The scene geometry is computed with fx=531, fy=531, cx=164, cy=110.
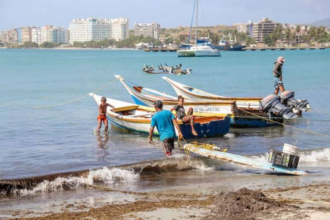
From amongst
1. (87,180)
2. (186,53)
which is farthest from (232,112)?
(186,53)

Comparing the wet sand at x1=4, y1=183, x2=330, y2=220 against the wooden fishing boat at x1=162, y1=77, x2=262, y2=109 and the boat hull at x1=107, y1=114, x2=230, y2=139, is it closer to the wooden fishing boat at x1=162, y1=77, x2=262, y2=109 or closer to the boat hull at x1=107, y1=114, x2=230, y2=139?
the boat hull at x1=107, y1=114, x2=230, y2=139

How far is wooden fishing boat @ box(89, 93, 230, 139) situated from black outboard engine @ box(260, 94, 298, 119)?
2.91 m

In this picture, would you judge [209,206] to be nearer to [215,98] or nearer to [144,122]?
[144,122]

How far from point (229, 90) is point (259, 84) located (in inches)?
262

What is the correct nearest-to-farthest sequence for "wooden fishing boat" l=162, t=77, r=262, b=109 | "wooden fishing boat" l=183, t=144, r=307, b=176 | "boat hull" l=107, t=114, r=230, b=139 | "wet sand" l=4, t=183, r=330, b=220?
"wet sand" l=4, t=183, r=330, b=220 → "wooden fishing boat" l=183, t=144, r=307, b=176 → "boat hull" l=107, t=114, r=230, b=139 → "wooden fishing boat" l=162, t=77, r=262, b=109

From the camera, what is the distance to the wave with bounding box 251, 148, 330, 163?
15.1 meters

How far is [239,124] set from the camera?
70.3 ft

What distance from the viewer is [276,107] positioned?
21.1 meters

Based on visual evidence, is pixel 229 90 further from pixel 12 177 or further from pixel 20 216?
pixel 20 216

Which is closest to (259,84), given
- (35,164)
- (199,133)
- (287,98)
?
(287,98)

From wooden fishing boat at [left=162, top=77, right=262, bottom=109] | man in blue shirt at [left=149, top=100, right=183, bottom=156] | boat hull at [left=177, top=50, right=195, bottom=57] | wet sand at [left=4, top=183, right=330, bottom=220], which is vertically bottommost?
boat hull at [left=177, top=50, right=195, bottom=57]

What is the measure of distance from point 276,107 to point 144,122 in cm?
550

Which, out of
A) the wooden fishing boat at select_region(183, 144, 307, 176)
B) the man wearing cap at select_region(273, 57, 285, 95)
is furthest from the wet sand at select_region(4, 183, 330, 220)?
the man wearing cap at select_region(273, 57, 285, 95)

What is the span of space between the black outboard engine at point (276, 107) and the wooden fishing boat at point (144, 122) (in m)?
2.91
